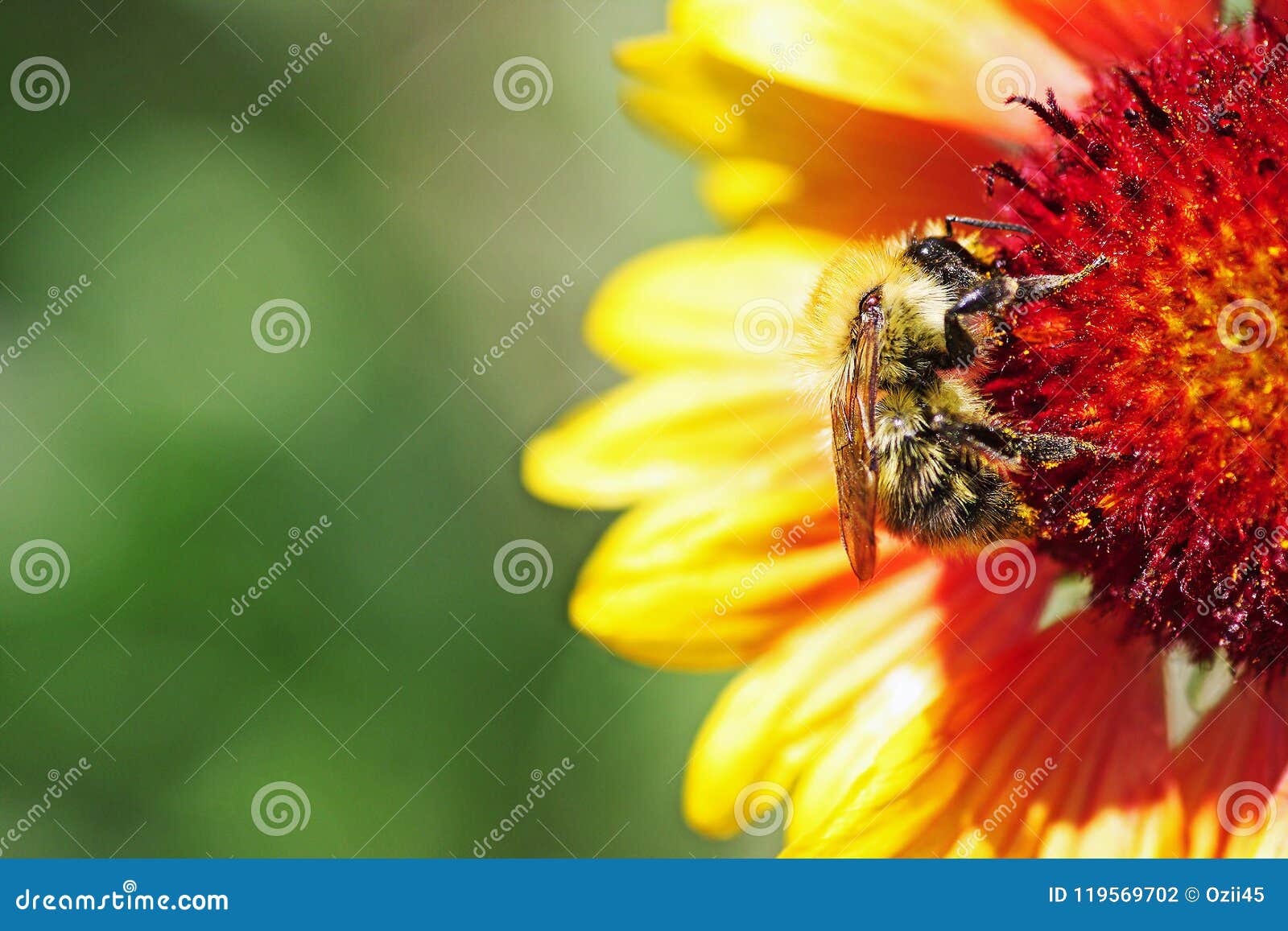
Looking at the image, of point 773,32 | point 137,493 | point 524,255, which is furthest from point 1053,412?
point 137,493

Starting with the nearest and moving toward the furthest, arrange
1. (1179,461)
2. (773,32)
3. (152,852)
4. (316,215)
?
(1179,461) < (773,32) < (152,852) < (316,215)

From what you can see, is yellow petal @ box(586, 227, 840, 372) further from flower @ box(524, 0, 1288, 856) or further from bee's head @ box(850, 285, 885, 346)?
bee's head @ box(850, 285, 885, 346)

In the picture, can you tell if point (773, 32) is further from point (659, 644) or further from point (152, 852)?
point (152, 852)

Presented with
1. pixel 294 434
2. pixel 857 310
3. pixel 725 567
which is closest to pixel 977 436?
pixel 857 310

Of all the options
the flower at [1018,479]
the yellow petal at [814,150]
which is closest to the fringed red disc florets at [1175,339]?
the flower at [1018,479]

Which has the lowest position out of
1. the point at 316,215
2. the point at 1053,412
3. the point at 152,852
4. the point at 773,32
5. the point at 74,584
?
the point at 152,852

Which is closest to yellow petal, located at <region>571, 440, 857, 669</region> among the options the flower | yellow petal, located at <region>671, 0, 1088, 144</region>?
the flower
